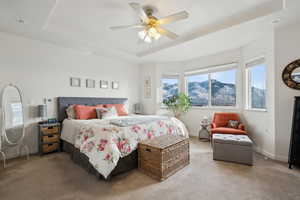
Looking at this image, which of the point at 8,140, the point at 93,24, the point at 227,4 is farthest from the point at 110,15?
the point at 8,140

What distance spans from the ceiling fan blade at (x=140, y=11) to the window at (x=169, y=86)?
3.28 metres

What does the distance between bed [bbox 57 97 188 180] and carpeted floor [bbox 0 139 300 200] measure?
0.17m

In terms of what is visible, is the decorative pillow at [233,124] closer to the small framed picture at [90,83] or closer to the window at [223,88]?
the window at [223,88]

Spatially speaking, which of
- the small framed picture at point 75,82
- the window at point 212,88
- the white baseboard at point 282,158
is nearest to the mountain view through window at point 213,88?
the window at point 212,88

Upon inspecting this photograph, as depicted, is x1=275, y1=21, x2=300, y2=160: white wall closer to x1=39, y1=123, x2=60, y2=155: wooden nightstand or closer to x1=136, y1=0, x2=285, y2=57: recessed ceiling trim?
x1=136, y1=0, x2=285, y2=57: recessed ceiling trim

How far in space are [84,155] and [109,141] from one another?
79 cm

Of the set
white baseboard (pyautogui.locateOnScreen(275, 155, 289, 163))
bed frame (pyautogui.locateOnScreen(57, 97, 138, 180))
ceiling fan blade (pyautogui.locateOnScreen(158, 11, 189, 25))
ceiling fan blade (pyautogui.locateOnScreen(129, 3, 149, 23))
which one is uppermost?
ceiling fan blade (pyautogui.locateOnScreen(129, 3, 149, 23))

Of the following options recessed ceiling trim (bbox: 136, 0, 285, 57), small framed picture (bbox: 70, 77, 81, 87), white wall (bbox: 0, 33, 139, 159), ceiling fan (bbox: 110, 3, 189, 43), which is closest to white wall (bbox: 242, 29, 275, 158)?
recessed ceiling trim (bbox: 136, 0, 285, 57)

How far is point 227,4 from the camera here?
233cm

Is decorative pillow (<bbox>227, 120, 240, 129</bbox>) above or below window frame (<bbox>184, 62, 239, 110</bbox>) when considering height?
below

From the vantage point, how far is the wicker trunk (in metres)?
2.22

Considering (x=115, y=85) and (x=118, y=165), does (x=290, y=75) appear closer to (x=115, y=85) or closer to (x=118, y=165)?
(x=118, y=165)

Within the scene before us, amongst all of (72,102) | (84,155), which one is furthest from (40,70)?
(84,155)

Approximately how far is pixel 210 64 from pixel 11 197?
530 centimetres
